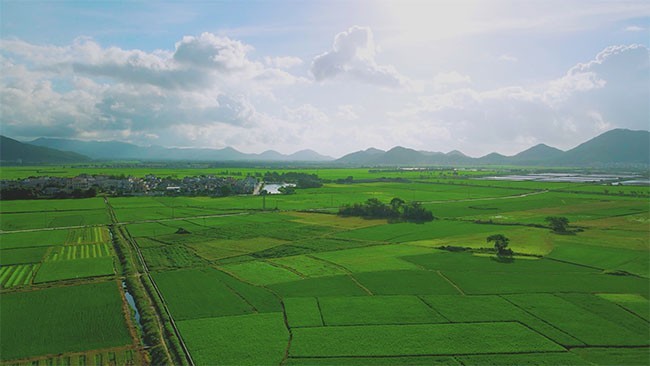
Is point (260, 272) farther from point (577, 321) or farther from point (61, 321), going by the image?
point (577, 321)

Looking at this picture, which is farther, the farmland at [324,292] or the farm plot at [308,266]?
the farm plot at [308,266]

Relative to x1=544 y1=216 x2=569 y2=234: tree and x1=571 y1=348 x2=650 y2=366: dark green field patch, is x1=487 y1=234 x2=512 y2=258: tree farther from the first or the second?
x1=571 y1=348 x2=650 y2=366: dark green field patch

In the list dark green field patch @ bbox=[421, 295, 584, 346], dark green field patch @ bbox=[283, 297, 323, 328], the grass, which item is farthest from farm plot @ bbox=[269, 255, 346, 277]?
dark green field patch @ bbox=[421, 295, 584, 346]

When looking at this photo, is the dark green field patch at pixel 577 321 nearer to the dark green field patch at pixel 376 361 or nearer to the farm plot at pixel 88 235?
the dark green field patch at pixel 376 361

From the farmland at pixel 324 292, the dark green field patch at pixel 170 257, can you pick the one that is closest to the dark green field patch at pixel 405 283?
the farmland at pixel 324 292

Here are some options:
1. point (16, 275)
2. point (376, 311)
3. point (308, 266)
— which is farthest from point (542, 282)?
point (16, 275)
